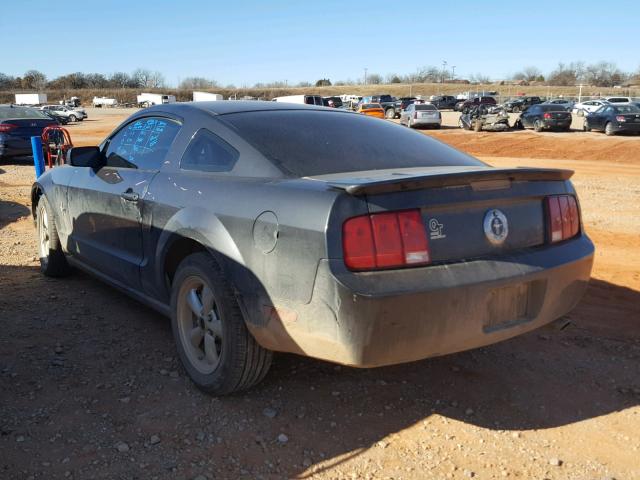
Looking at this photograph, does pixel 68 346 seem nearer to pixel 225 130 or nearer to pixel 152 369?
pixel 152 369

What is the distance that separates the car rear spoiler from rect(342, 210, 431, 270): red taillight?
11 centimetres

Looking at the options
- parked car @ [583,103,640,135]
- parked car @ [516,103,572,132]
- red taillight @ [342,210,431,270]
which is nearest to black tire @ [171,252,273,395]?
red taillight @ [342,210,431,270]

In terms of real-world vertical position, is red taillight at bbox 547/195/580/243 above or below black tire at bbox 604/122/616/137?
above

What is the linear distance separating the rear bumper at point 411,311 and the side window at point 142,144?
154 cm

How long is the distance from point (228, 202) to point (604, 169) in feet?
51.8

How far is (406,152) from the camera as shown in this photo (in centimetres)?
367

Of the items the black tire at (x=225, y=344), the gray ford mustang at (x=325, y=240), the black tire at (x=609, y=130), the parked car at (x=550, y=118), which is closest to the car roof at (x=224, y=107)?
the gray ford mustang at (x=325, y=240)

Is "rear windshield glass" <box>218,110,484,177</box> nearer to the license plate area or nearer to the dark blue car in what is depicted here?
the license plate area

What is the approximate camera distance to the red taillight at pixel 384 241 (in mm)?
2615

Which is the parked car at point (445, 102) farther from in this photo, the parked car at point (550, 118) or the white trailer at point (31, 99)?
the white trailer at point (31, 99)

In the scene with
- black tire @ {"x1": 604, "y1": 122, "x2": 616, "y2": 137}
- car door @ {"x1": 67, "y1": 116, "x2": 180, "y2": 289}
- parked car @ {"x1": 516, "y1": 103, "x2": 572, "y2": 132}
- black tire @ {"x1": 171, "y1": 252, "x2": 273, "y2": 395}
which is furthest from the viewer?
parked car @ {"x1": 516, "y1": 103, "x2": 572, "y2": 132}

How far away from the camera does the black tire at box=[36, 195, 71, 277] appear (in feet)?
17.5

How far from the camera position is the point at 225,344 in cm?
317

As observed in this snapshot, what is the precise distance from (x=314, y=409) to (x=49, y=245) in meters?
3.31
